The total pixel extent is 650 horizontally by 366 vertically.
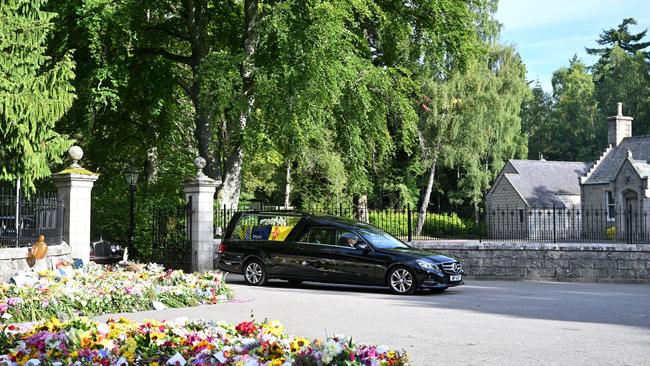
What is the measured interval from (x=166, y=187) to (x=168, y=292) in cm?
1630

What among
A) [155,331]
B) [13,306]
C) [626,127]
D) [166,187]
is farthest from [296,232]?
[626,127]

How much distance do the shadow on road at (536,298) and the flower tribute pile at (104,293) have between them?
3.34 metres

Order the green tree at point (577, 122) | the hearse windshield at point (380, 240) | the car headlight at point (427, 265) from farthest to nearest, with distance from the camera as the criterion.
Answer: the green tree at point (577, 122), the hearse windshield at point (380, 240), the car headlight at point (427, 265)

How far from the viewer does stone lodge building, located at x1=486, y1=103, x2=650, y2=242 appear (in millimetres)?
37188

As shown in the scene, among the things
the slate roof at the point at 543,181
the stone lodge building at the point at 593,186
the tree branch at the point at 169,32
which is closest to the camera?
the tree branch at the point at 169,32

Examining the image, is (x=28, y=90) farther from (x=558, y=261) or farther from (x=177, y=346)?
(x=177, y=346)

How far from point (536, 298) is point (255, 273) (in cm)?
649

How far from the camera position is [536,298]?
14.8 m

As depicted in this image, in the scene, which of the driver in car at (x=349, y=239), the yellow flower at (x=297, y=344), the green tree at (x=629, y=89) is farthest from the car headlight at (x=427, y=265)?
the green tree at (x=629, y=89)

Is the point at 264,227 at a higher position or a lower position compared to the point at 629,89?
lower

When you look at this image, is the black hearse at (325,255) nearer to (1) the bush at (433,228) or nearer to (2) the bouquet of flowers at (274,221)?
(2) the bouquet of flowers at (274,221)

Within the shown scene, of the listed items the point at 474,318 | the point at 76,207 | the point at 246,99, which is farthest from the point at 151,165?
the point at 474,318

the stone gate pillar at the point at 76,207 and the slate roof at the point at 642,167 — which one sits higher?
the slate roof at the point at 642,167

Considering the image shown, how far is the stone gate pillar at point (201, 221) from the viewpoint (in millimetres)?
20094
